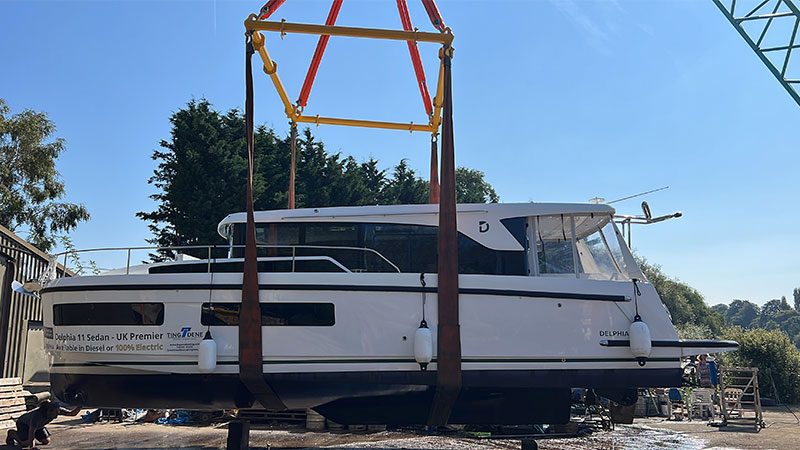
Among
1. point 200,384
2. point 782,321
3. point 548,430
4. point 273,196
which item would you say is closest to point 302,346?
point 200,384

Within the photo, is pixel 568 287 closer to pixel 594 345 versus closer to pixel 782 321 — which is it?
pixel 594 345

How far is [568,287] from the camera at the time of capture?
20.1 feet

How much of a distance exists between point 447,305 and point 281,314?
64.6 inches

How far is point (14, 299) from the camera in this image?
1180cm

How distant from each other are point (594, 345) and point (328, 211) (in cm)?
330

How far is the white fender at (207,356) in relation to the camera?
5.57 m

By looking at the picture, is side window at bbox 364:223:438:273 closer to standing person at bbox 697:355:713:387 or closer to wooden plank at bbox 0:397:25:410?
standing person at bbox 697:355:713:387

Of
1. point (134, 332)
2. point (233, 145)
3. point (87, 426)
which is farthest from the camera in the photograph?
point (233, 145)

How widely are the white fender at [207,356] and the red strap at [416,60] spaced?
4.73 m

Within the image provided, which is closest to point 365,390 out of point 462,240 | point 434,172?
point 462,240

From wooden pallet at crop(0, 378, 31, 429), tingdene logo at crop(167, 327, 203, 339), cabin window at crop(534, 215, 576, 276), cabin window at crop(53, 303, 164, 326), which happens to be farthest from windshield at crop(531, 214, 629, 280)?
wooden pallet at crop(0, 378, 31, 429)

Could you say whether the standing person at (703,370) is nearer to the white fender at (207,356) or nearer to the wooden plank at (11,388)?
the white fender at (207,356)

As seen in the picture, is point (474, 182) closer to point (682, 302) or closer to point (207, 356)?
point (682, 302)

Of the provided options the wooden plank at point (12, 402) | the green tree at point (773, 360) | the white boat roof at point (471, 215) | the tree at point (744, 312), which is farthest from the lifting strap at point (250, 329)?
the tree at point (744, 312)
